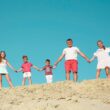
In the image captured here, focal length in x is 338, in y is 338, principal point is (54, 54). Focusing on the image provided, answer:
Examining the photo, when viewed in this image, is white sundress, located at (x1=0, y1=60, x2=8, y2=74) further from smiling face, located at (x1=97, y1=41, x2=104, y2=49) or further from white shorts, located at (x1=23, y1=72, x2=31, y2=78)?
smiling face, located at (x1=97, y1=41, x2=104, y2=49)

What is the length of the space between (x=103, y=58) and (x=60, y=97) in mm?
5312

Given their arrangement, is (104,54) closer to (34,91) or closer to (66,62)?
(66,62)

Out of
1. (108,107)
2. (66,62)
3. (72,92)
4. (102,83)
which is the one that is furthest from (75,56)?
(108,107)

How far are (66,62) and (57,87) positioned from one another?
3.03 metres


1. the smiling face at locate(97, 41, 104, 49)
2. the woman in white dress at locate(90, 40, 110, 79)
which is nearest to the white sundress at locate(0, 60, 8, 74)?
the woman in white dress at locate(90, 40, 110, 79)

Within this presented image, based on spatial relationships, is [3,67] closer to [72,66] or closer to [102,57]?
[72,66]

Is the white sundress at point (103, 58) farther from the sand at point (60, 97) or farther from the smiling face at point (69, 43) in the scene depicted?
the sand at point (60, 97)

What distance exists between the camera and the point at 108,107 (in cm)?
846

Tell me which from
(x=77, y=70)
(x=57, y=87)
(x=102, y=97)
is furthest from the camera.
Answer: (x=77, y=70)

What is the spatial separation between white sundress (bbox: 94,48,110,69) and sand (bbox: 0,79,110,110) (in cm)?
185

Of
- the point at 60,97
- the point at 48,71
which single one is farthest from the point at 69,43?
the point at 60,97

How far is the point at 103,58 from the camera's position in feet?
45.9

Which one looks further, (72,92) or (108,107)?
(72,92)

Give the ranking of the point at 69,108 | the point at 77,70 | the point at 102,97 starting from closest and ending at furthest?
1. the point at 69,108
2. the point at 102,97
3. the point at 77,70
